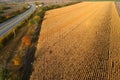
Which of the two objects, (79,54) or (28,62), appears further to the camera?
(79,54)

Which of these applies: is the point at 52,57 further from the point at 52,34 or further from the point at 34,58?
the point at 52,34

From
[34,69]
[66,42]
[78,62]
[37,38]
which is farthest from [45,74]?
[37,38]

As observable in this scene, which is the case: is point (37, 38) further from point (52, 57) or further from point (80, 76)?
point (80, 76)

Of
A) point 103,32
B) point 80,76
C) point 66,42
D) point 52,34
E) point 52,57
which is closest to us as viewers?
point 80,76

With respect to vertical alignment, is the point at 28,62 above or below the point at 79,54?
below

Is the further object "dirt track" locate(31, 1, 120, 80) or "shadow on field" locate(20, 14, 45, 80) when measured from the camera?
"shadow on field" locate(20, 14, 45, 80)

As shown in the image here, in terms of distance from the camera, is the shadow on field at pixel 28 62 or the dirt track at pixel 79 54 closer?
the dirt track at pixel 79 54

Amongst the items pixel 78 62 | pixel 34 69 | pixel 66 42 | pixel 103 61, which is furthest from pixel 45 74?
pixel 66 42

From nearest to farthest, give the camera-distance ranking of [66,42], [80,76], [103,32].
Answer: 1. [80,76]
2. [66,42]
3. [103,32]

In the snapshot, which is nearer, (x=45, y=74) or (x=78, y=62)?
(x=45, y=74)
